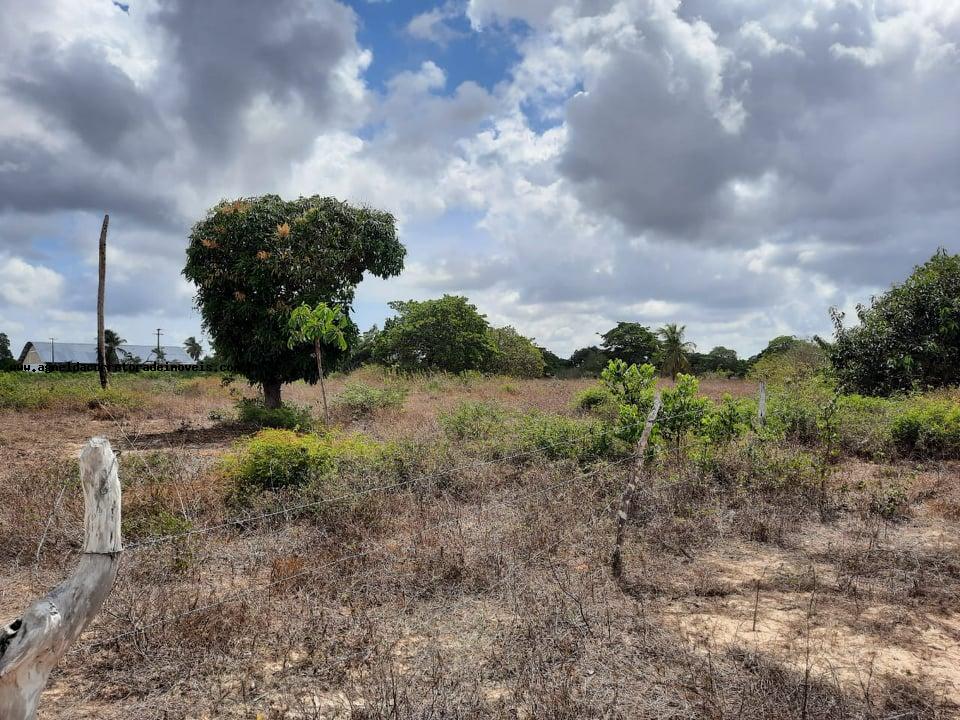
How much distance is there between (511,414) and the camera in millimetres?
13227

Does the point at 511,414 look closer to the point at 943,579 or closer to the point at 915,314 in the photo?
the point at 943,579

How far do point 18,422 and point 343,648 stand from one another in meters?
14.0

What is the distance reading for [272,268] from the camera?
14.4 metres

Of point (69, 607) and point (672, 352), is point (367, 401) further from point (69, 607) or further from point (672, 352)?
point (672, 352)

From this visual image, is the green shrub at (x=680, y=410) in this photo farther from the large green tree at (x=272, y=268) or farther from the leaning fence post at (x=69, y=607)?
the large green tree at (x=272, y=268)

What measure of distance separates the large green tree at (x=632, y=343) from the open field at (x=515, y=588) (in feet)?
160

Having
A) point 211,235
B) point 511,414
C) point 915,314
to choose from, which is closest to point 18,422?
point 211,235

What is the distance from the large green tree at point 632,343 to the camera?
187 ft

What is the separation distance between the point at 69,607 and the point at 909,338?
21.9 meters

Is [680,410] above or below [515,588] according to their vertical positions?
above

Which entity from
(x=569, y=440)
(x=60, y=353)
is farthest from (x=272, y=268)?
(x=60, y=353)

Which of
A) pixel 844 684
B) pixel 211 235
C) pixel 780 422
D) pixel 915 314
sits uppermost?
pixel 211 235

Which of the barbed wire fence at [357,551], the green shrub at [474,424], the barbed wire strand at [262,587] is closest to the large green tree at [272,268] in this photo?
the green shrub at [474,424]

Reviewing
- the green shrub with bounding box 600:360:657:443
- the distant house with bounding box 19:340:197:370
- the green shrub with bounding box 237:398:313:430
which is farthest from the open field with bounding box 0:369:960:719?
the distant house with bounding box 19:340:197:370
